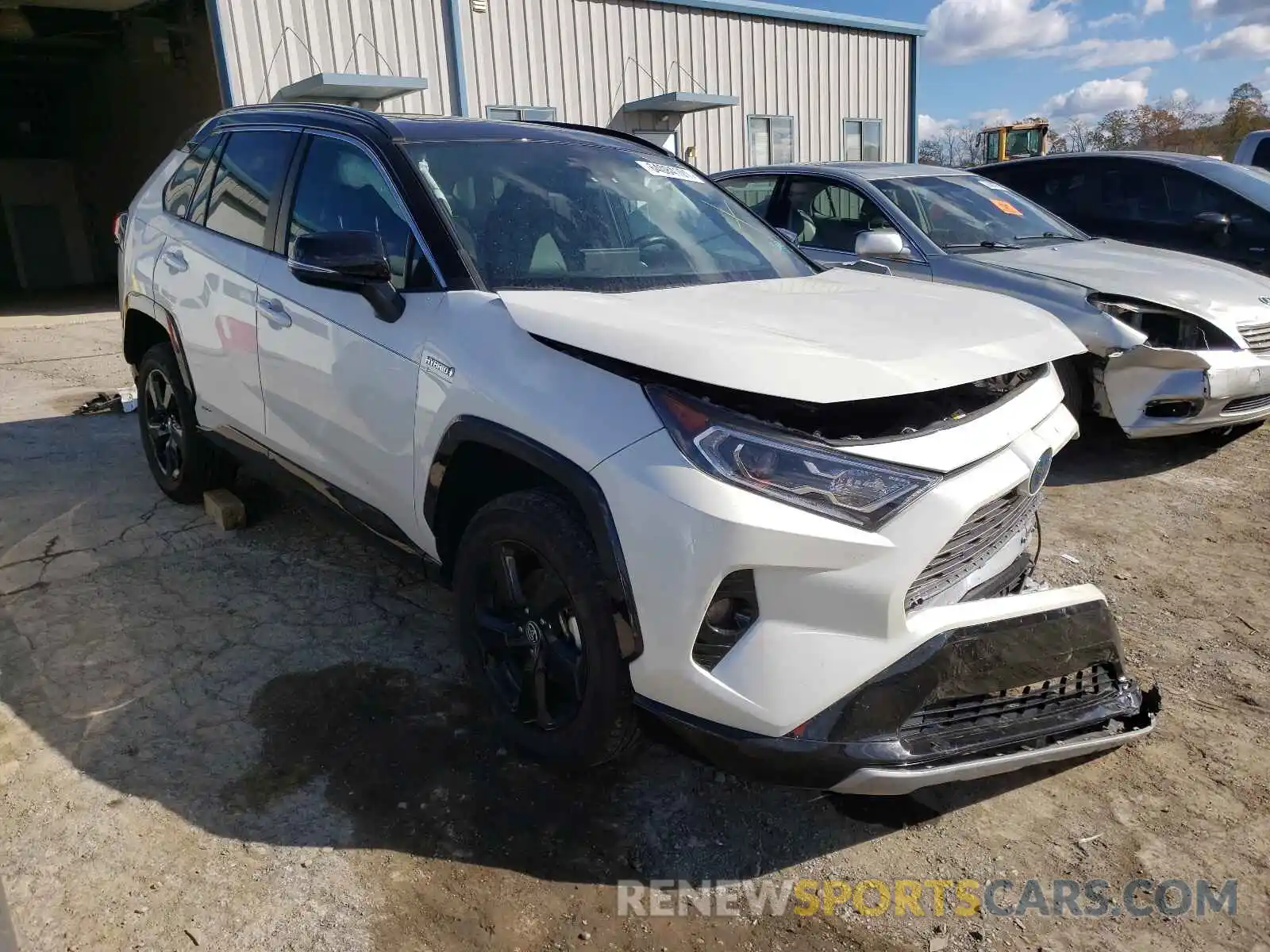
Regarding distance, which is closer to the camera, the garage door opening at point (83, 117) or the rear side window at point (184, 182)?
the rear side window at point (184, 182)

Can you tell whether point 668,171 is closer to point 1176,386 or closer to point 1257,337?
point 1176,386

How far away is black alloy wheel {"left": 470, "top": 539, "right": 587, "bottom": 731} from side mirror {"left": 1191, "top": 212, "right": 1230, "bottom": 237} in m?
6.77

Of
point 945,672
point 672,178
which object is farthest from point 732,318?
point 672,178

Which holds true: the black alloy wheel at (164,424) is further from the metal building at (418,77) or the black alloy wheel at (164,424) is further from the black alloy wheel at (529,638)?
the metal building at (418,77)

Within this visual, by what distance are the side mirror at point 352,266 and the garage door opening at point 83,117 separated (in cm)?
1127

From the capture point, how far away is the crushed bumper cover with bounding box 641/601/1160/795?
2.09m

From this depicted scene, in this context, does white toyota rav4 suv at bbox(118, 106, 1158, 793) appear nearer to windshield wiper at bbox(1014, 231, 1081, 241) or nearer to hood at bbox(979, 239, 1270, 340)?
hood at bbox(979, 239, 1270, 340)

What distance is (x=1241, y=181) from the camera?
758 cm

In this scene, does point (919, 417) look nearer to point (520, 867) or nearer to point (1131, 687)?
point (1131, 687)

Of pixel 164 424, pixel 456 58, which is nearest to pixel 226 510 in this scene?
pixel 164 424

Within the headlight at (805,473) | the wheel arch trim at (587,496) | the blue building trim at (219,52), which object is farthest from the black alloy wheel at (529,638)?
the blue building trim at (219,52)

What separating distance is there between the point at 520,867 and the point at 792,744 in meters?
0.80

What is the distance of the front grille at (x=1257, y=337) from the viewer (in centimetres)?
506

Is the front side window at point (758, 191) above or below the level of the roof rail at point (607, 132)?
below
